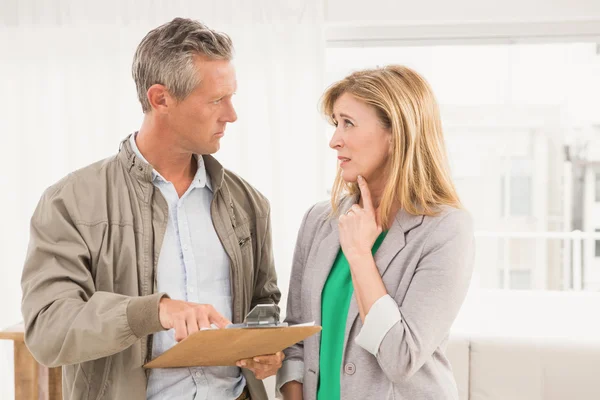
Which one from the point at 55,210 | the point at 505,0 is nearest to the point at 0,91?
the point at 55,210

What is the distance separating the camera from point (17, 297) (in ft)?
12.2

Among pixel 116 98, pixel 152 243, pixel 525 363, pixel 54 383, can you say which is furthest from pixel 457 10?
pixel 54 383

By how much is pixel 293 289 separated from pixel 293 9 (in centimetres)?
195

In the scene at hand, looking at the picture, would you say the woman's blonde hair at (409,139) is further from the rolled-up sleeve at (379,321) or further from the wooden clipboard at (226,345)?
the wooden clipboard at (226,345)

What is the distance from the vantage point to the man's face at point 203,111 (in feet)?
5.60

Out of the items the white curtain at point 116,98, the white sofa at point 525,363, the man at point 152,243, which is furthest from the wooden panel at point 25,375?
the white sofa at point 525,363

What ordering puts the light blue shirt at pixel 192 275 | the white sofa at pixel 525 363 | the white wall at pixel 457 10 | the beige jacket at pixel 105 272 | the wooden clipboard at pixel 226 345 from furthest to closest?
the white wall at pixel 457 10, the white sofa at pixel 525 363, the light blue shirt at pixel 192 275, the beige jacket at pixel 105 272, the wooden clipboard at pixel 226 345

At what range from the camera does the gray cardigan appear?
62.2 inches

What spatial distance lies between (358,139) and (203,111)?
402 millimetres

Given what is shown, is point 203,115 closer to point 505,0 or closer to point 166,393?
point 166,393

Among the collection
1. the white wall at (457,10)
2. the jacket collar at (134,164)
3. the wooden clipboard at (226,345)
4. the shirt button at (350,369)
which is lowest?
the shirt button at (350,369)

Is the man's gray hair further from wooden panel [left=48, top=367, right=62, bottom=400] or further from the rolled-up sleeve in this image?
wooden panel [left=48, top=367, right=62, bottom=400]

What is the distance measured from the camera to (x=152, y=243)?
1.67 meters

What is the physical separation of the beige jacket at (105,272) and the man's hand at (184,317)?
2 cm
